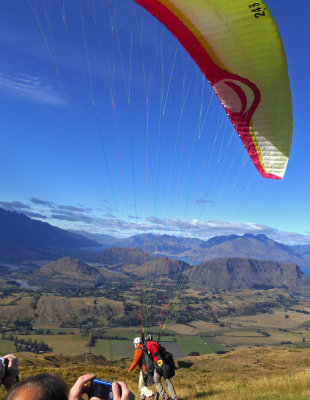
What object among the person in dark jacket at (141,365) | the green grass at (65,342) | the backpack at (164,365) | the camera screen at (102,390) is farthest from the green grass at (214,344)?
the camera screen at (102,390)

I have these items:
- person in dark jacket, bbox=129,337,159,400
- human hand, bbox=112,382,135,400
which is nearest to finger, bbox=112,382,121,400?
human hand, bbox=112,382,135,400

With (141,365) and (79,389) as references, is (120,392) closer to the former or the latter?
(79,389)

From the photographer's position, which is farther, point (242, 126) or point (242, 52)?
point (242, 126)

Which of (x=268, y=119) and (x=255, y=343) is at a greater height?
(x=268, y=119)

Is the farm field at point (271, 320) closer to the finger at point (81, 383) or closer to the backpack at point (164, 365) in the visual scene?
the backpack at point (164, 365)

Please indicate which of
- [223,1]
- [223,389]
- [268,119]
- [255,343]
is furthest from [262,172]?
[255,343]

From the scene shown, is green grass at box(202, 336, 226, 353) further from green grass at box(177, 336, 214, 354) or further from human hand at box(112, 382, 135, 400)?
human hand at box(112, 382, 135, 400)

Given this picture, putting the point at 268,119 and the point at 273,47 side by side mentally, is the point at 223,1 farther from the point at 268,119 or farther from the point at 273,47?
the point at 268,119
